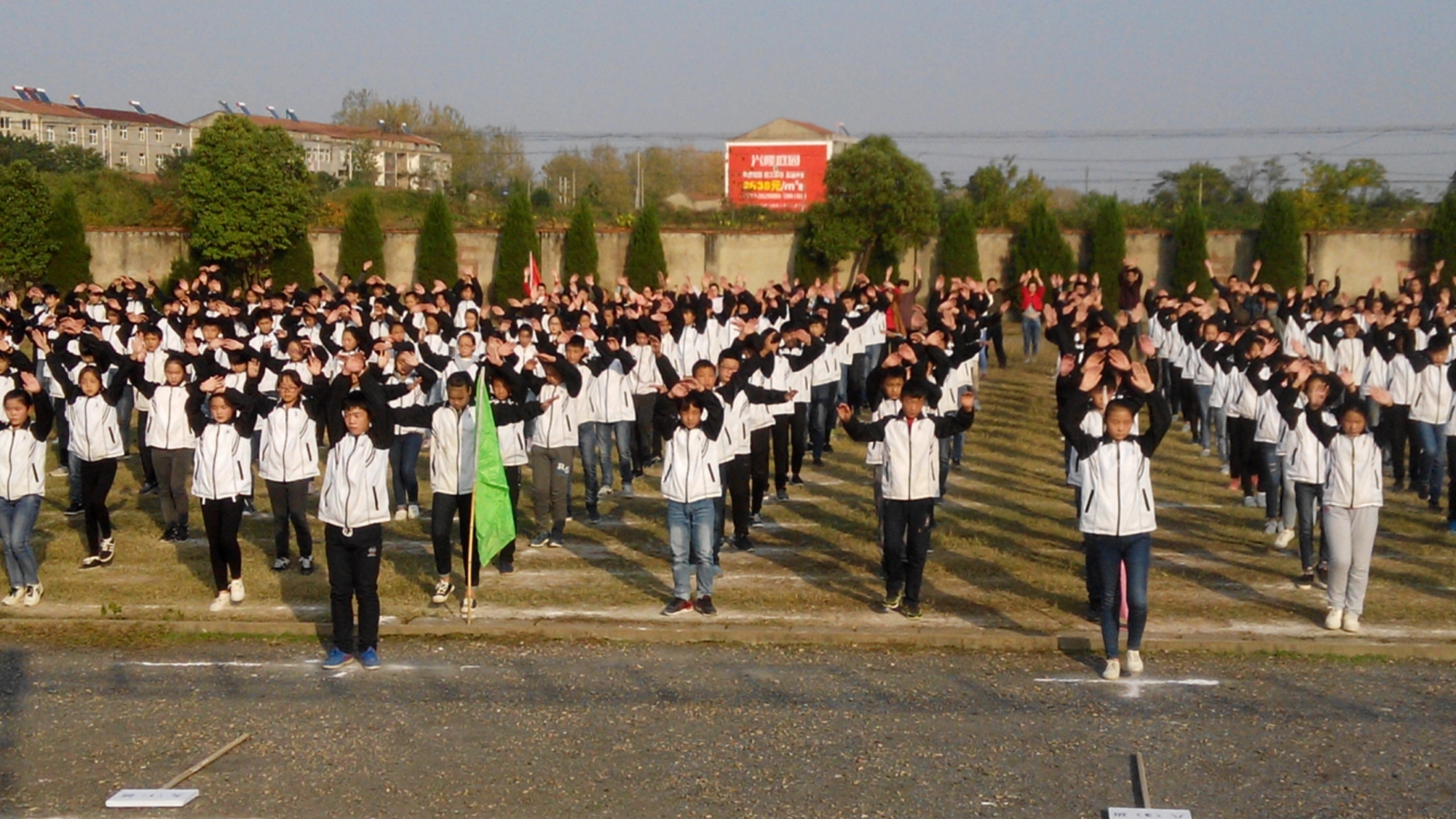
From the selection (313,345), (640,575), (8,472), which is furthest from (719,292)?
(8,472)

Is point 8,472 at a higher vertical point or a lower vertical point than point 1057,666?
higher

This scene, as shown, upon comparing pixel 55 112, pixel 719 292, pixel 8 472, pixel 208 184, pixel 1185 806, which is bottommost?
pixel 1185 806

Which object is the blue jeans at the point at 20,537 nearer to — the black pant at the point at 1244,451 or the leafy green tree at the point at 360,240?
the black pant at the point at 1244,451

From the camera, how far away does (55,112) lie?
92.1 m

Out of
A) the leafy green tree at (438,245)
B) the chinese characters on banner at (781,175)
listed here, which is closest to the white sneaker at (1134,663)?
the leafy green tree at (438,245)

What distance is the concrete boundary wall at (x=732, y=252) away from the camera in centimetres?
3294

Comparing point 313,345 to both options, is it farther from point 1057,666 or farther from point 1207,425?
point 1207,425

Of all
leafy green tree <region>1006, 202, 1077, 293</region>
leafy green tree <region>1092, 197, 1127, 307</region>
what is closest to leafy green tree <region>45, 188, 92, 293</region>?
leafy green tree <region>1006, 202, 1077, 293</region>

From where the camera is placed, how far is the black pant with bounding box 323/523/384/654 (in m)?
9.44

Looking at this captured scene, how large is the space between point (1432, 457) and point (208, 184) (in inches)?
1110

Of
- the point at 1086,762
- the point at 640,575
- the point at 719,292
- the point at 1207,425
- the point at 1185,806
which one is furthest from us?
the point at 719,292

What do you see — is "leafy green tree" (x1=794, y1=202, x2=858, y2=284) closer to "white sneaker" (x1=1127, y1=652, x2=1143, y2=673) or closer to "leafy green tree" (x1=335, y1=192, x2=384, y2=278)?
"leafy green tree" (x1=335, y1=192, x2=384, y2=278)

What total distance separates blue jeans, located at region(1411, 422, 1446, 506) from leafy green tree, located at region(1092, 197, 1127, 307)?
60.3 ft

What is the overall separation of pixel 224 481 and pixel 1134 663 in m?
6.48
